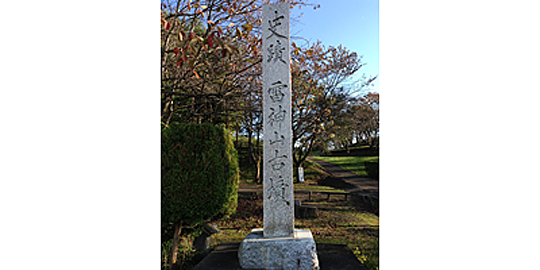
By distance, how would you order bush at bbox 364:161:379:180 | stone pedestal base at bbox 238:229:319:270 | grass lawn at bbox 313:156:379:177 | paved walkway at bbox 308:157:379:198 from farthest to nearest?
grass lawn at bbox 313:156:379:177 → bush at bbox 364:161:379:180 → paved walkway at bbox 308:157:379:198 → stone pedestal base at bbox 238:229:319:270

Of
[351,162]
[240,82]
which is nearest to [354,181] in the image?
[351,162]

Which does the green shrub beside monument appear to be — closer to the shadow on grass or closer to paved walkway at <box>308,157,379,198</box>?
paved walkway at <box>308,157,379,198</box>

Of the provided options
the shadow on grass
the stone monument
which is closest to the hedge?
the stone monument

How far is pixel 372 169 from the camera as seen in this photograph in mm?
7867

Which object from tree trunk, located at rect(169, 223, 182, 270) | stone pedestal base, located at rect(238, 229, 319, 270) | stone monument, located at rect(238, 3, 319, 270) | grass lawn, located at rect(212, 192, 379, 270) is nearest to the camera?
stone pedestal base, located at rect(238, 229, 319, 270)

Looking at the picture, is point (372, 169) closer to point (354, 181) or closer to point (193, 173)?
point (354, 181)

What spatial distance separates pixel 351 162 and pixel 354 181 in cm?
87

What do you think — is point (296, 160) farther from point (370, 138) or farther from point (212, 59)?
point (212, 59)

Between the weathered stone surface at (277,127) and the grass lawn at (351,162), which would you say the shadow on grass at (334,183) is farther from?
the weathered stone surface at (277,127)

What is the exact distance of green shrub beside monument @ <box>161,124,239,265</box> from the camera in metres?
2.98

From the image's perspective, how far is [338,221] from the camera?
5609 millimetres

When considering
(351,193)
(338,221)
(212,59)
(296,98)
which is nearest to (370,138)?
(351,193)

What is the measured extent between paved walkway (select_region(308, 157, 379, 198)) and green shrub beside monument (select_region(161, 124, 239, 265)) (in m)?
5.13

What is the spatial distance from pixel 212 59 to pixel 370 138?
6.21 meters
